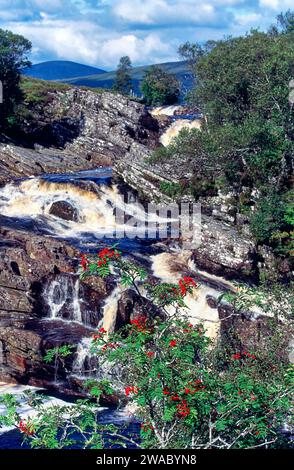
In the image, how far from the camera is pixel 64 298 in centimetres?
3312

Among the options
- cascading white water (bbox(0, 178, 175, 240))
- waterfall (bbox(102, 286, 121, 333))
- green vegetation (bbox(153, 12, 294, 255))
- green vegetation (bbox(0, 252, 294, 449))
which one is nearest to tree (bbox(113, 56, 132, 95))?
green vegetation (bbox(153, 12, 294, 255))

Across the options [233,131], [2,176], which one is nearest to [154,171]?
[233,131]

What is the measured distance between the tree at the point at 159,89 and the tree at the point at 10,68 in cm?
3733

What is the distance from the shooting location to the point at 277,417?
42.1 ft

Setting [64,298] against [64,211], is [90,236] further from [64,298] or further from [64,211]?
[64,298]

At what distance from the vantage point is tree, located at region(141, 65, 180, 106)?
3878 inches

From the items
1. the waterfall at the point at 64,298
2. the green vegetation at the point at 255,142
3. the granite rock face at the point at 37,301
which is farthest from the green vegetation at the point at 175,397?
the green vegetation at the point at 255,142

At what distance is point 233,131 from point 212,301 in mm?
16885

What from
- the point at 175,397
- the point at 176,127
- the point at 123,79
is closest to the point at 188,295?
the point at 175,397

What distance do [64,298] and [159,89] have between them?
70842 millimetres

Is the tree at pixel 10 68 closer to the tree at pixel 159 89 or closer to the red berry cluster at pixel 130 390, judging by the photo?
the tree at pixel 159 89

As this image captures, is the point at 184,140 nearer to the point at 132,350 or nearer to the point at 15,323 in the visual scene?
the point at 15,323

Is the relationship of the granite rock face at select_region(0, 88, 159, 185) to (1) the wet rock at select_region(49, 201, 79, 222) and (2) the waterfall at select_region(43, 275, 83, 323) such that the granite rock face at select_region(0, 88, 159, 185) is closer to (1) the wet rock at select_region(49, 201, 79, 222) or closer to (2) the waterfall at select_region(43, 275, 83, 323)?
(1) the wet rock at select_region(49, 201, 79, 222)

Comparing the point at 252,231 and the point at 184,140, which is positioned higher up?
the point at 184,140
